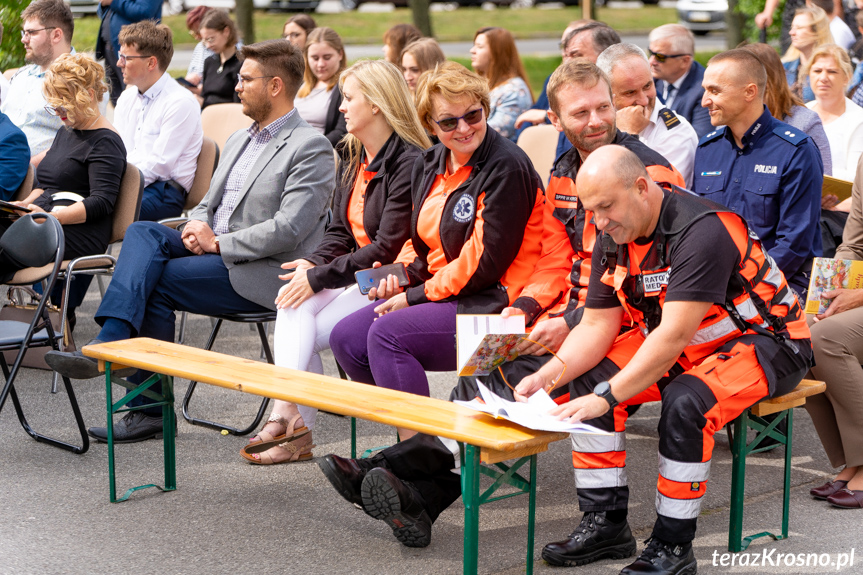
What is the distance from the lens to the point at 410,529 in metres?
3.36

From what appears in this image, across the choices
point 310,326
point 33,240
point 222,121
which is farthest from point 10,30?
point 310,326

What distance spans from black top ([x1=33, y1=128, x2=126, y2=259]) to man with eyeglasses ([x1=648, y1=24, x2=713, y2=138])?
3034 mm

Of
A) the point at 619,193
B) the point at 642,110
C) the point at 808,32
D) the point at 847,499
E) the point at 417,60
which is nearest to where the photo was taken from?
the point at 619,193

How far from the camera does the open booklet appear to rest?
2890mm

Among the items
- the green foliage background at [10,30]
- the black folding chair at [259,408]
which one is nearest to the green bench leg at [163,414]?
the black folding chair at [259,408]

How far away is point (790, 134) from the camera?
166 inches

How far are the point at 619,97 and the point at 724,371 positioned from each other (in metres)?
1.68

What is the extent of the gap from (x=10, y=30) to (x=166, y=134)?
13.7 feet

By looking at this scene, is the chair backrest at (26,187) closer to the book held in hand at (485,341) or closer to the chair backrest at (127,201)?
the chair backrest at (127,201)

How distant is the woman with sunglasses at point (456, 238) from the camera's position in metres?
3.78

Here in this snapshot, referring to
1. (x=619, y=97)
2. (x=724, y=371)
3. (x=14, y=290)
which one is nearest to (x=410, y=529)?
(x=724, y=371)

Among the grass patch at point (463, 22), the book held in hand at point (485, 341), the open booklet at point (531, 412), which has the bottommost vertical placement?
the grass patch at point (463, 22)

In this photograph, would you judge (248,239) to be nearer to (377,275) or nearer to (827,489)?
(377,275)

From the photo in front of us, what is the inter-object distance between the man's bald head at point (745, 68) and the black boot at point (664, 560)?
2.03 metres
